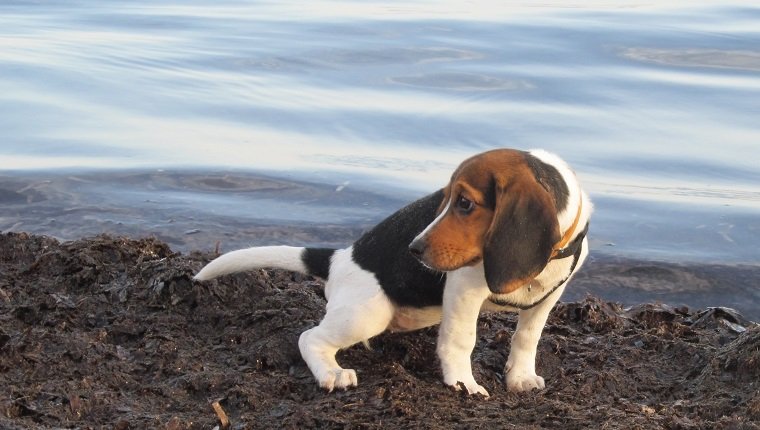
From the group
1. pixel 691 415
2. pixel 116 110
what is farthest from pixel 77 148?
pixel 691 415

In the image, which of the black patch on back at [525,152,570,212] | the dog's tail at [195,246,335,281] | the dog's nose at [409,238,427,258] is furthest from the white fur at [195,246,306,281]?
the black patch on back at [525,152,570,212]

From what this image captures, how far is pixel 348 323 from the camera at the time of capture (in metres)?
5.60

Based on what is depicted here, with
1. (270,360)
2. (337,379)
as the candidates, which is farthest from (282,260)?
(337,379)

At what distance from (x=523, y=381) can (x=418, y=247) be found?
1117mm

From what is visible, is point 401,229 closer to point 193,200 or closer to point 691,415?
point 691,415

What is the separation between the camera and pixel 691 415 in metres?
5.20

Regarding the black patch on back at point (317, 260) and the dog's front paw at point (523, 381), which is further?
the black patch on back at point (317, 260)

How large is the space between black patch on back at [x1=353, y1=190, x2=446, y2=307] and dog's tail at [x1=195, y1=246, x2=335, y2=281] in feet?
1.04

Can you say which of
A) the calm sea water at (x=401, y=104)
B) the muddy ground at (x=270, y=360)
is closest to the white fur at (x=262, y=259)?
the muddy ground at (x=270, y=360)

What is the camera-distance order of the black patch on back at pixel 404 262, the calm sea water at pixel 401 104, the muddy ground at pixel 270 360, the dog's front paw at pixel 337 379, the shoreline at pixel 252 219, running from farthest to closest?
the calm sea water at pixel 401 104 → the shoreline at pixel 252 219 → the black patch on back at pixel 404 262 → the dog's front paw at pixel 337 379 → the muddy ground at pixel 270 360

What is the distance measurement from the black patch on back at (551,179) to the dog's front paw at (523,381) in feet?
3.26

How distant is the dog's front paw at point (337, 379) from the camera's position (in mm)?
5426

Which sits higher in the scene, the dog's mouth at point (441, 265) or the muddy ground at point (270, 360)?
the dog's mouth at point (441, 265)

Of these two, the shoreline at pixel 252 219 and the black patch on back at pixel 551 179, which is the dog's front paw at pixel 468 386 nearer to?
the black patch on back at pixel 551 179
